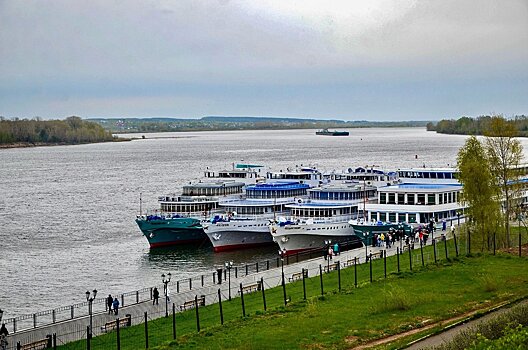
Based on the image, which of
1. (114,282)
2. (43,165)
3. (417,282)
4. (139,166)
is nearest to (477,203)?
(417,282)

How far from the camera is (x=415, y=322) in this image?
98.7 feet

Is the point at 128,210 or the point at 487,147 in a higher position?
the point at 487,147

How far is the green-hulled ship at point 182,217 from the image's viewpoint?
66.0 metres

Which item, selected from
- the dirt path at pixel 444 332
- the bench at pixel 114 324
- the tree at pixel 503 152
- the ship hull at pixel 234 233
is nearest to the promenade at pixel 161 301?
the bench at pixel 114 324

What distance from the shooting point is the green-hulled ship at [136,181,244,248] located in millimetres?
66000

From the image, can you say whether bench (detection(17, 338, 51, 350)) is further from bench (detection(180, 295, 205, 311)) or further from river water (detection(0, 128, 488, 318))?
river water (detection(0, 128, 488, 318))

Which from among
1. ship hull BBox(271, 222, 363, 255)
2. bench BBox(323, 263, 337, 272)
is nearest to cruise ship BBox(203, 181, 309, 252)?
ship hull BBox(271, 222, 363, 255)

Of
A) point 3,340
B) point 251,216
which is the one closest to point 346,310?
point 3,340

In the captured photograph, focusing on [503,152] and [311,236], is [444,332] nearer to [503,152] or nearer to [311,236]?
[503,152]

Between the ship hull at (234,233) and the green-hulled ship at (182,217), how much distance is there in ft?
8.79

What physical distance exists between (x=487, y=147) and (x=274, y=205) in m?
22.9

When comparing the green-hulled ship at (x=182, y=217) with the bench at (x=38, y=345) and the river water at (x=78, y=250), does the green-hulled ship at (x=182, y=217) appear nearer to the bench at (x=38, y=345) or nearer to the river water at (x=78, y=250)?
the river water at (x=78, y=250)

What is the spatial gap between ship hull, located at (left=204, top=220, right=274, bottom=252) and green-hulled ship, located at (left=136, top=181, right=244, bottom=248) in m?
2.68

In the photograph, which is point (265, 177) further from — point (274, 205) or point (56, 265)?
point (56, 265)
